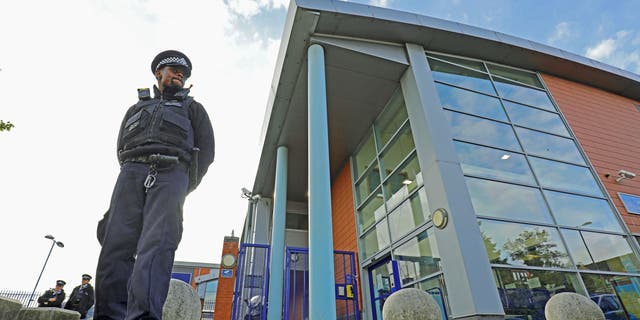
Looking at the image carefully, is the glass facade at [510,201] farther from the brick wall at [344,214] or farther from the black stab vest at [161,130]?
the black stab vest at [161,130]

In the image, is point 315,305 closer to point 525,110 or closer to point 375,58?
point 375,58

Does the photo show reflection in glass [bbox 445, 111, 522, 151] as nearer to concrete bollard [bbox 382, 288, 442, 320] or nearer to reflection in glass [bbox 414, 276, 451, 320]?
reflection in glass [bbox 414, 276, 451, 320]

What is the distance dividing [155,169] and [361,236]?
6.85 meters

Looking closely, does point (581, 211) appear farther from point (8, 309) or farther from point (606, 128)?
point (8, 309)

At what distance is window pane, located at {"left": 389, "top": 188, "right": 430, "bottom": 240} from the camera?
5.45 m

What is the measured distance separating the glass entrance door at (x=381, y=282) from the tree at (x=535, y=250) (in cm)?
210

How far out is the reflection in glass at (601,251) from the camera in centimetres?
486

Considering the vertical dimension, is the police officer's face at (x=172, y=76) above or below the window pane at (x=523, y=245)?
above

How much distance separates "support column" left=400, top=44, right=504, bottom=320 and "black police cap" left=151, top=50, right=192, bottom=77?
3.74 m

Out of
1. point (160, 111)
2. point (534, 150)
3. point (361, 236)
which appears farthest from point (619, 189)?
point (160, 111)

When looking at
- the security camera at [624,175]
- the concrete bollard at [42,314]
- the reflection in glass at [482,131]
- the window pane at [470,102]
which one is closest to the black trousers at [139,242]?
the concrete bollard at [42,314]

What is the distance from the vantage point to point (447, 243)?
4207 mm

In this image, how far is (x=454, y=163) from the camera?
4738mm

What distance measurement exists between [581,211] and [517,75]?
3.36 meters
